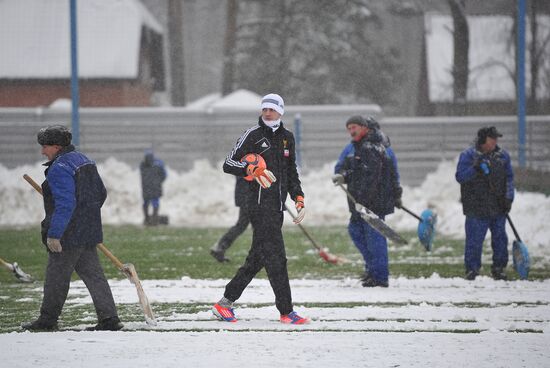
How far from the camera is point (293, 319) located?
8891mm

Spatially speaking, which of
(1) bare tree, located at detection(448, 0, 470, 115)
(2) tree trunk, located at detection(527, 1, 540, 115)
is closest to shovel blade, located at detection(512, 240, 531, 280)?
(2) tree trunk, located at detection(527, 1, 540, 115)

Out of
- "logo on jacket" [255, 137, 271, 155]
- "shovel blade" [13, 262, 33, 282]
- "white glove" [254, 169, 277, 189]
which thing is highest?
"logo on jacket" [255, 137, 271, 155]

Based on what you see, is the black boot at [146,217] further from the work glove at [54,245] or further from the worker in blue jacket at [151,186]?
the work glove at [54,245]

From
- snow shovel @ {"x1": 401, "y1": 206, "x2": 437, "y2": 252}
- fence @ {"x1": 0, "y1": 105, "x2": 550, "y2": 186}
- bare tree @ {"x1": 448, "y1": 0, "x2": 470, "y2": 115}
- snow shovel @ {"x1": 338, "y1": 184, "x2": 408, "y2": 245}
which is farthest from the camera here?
bare tree @ {"x1": 448, "y1": 0, "x2": 470, "y2": 115}

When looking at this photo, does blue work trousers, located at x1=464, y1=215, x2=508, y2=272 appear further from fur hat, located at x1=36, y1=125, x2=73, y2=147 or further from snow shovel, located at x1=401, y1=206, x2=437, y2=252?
fur hat, located at x1=36, y1=125, x2=73, y2=147

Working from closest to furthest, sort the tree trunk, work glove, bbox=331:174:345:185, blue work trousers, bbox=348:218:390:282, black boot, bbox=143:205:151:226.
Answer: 1. blue work trousers, bbox=348:218:390:282
2. work glove, bbox=331:174:345:185
3. black boot, bbox=143:205:151:226
4. the tree trunk

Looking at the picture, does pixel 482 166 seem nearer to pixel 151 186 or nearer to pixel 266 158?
pixel 266 158

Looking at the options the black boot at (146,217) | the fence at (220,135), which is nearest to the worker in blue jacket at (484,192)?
the black boot at (146,217)

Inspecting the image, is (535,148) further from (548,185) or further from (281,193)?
(281,193)

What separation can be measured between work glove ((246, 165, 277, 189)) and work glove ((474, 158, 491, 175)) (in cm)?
434

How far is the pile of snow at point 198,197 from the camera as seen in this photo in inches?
967

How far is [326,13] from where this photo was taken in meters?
41.2

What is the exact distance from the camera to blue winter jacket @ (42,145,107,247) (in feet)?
27.7

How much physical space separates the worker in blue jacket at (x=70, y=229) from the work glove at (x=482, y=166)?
526cm
